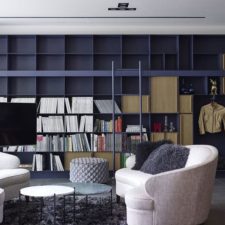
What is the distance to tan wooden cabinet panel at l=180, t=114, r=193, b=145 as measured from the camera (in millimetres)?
7422

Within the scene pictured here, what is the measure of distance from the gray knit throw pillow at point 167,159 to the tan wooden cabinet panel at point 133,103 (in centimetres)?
230

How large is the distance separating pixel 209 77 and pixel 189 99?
58 centimetres

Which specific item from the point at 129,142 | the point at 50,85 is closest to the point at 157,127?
the point at 129,142

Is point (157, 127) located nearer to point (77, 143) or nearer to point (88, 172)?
point (77, 143)

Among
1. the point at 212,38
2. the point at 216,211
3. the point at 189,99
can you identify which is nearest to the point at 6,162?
the point at 216,211

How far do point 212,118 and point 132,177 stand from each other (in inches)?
121

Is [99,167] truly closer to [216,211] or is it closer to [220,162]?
[216,211]

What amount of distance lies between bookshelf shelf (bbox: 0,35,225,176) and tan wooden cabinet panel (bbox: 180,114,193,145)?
10cm

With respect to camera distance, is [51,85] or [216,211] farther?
[51,85]

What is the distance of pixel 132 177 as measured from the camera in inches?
194

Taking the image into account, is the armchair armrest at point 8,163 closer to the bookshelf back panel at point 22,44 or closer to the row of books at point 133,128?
the row of books at point 133,128

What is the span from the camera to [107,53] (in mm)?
7660

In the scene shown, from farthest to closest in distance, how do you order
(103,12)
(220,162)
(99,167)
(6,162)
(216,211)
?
(220,162)
(103,12)
(99,167)
(6,162)
(216,211)

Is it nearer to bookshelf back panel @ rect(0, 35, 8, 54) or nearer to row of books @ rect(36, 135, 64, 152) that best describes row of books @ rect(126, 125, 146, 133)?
row of books @ rect(36, 135, 64, 152)
